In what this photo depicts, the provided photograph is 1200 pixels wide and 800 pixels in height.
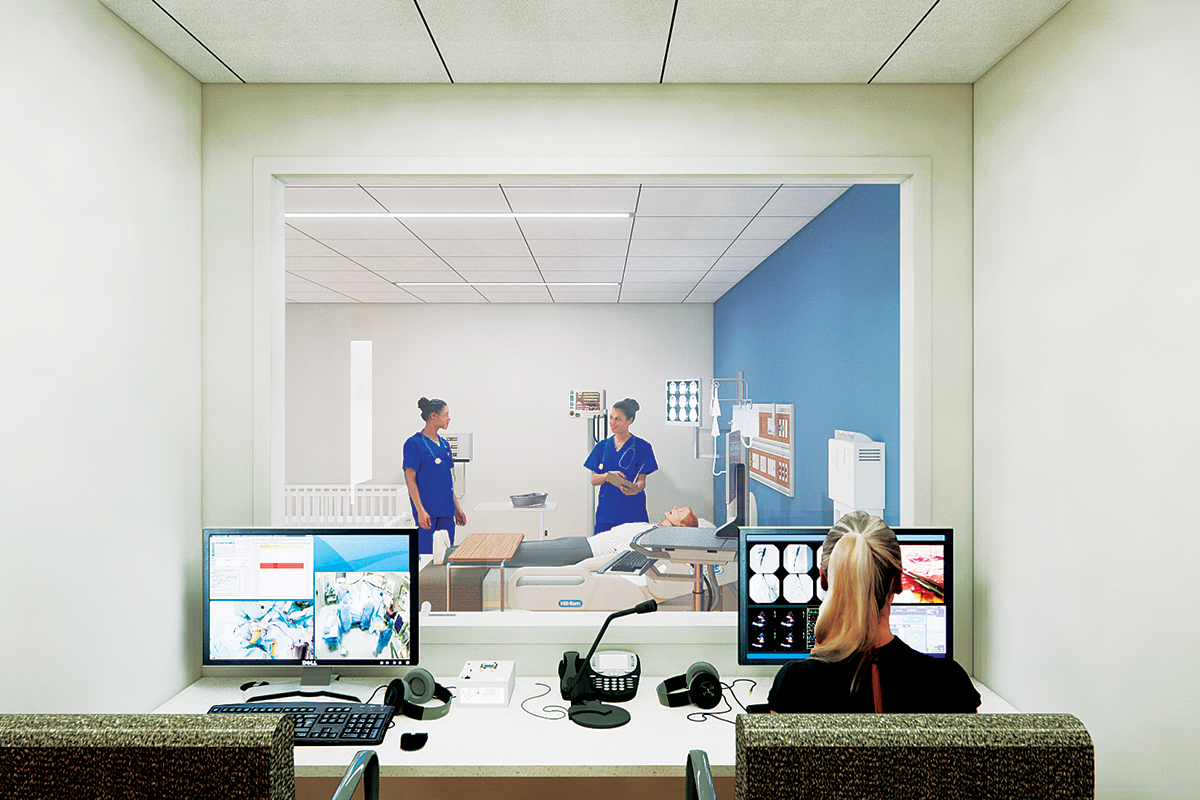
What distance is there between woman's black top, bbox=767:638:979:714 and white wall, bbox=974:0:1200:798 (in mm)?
402

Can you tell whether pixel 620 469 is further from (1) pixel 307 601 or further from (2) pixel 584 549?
(1) pixel 307 601

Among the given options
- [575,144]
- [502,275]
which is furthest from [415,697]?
[502,275]

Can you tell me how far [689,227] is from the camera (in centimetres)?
366

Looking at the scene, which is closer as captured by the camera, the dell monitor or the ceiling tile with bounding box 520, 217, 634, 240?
the dell monitor

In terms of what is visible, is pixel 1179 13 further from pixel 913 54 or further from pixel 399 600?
pixel 399 600

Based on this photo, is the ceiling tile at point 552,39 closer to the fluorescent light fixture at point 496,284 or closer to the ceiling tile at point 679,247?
the ceiling tile at point 679,247

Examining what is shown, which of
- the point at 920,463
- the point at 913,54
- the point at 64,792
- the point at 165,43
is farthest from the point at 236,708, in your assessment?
the point at 913,54

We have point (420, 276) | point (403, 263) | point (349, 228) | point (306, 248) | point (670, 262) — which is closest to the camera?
point (349, 228)

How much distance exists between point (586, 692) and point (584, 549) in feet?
6.08

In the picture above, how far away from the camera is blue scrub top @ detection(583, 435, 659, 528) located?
4809 mm

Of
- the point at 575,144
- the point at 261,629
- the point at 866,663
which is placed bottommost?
the point at 261,629

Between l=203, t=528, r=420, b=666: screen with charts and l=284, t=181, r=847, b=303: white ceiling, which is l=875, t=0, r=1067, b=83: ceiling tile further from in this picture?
l=203, t=528, r=420, b=666: screen with charts

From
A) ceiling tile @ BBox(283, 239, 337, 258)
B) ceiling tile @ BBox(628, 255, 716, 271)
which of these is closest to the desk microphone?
ceiling tile @ BBox(628, 255, 716, 271)

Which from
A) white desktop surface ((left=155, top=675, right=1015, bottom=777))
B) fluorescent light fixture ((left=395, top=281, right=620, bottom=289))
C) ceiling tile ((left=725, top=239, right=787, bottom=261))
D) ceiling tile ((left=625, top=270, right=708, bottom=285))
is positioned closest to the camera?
white desktop surface ((left=155, top=675, right=1015, bottom=777))
